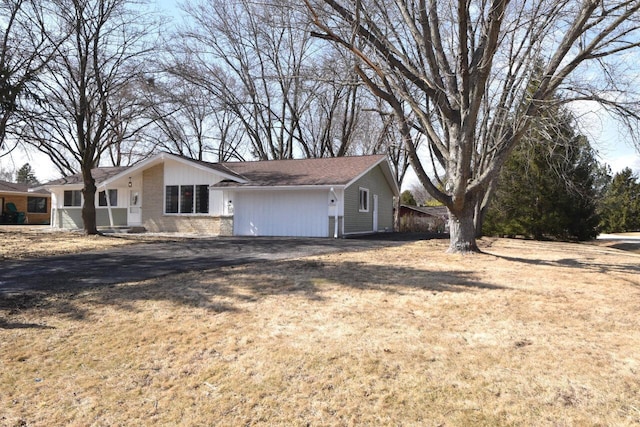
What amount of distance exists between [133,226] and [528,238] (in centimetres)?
2045

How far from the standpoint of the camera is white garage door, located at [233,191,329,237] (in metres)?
17.4

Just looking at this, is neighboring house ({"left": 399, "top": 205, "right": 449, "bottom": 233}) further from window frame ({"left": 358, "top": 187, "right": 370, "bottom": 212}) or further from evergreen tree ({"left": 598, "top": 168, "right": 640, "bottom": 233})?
evergreen tree ({"left": 598, "top": 168, "right": 640, "bottom": 233})

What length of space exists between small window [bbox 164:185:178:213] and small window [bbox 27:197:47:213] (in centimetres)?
1985

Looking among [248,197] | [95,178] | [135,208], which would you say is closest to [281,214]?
Answer: [248,197]

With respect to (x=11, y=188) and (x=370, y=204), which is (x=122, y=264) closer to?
(x=370, y=204)

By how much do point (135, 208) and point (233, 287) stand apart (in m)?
17.1

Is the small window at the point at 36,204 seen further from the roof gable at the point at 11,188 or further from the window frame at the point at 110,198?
the window frame at the point at 110,198

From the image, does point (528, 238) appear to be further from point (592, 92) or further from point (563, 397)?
point (563, 397)

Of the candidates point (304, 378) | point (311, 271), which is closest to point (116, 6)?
point (311, 271)

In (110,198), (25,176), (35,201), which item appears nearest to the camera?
(110,198)

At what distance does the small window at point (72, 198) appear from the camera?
77.9ft

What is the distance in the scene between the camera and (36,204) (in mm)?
33531

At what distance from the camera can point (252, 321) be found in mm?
4961

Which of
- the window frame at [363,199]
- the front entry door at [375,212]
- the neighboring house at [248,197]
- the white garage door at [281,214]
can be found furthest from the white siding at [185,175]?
the front entry door at [375,212]
